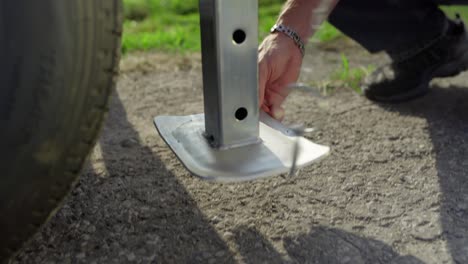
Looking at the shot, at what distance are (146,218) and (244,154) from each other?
31 centimetres

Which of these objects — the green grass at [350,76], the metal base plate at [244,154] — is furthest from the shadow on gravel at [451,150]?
the metal base plate at [244,154]

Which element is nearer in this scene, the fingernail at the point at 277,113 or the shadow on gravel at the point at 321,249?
the shadow on gravel at the point at 321,249

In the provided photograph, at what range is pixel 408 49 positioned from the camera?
199 cm

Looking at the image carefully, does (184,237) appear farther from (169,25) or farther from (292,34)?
(169,25)

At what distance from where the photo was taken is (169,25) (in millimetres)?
3008

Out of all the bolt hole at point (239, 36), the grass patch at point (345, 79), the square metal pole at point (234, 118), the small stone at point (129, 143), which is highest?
the bolt hole at point (239, 36)

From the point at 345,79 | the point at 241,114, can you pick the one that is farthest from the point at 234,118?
the point at 345,79

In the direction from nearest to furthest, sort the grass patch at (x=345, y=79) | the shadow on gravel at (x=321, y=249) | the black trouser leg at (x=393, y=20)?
1. the shadow on gravel at (x=321, y=249)
2. the black trouser leg at (x=393, y=20)
3. the grass patch at (x=345, y=79)

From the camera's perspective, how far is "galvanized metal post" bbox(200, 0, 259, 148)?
1056mm

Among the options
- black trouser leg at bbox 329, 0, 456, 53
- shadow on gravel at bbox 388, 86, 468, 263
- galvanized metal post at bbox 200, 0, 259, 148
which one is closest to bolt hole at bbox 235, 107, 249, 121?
galvanized metal post at bbox 200, 0, 259, 148

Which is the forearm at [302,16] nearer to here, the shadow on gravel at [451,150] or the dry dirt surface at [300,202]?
the dry dirt surface at [300,202]

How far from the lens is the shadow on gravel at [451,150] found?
125cm

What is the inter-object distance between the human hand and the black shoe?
74 cm

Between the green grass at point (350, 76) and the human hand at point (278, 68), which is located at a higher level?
the human hand at point (278, 68)
